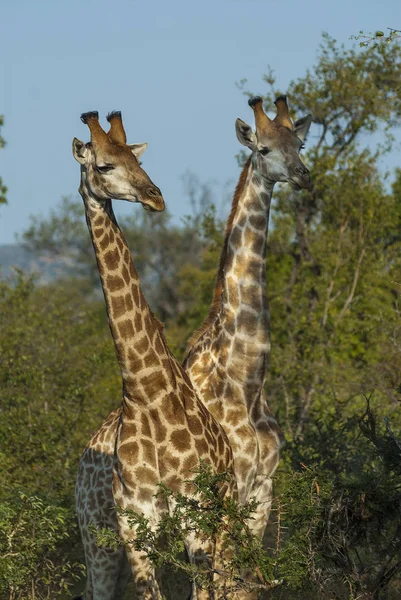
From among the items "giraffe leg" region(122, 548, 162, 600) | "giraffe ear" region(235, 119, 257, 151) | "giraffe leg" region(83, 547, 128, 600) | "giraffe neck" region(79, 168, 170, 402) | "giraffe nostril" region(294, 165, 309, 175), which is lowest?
"giraffe leg" region(83, 547, 128, 600)

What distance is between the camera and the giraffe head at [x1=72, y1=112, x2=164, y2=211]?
308 inches

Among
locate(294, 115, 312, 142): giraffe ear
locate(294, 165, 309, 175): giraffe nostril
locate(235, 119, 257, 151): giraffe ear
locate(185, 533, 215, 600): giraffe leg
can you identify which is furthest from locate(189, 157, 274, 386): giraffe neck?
locate(185, 533, 215, 600): giraffe leg

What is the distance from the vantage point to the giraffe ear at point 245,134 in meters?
10.1

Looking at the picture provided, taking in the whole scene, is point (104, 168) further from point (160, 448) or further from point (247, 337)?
point (247, 337)

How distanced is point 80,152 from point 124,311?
51.5 inches

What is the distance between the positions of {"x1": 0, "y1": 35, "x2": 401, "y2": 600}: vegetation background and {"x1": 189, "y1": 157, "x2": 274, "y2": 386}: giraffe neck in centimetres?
116

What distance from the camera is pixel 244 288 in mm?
9883

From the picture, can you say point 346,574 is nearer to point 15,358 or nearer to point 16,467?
point 16,467

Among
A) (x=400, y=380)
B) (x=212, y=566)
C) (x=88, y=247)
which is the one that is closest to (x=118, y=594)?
(x=212, y=566)

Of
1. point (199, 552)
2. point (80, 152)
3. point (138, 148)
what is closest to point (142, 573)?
point (199, 552)

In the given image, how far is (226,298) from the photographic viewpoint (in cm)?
993

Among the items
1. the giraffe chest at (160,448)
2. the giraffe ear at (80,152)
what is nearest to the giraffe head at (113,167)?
the giraffe ear at (80,152)

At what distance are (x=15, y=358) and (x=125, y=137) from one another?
6.83 meters

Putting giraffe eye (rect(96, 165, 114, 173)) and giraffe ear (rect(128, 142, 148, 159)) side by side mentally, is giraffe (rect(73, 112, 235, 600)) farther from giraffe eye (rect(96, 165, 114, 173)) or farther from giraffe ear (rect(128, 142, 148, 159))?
giraffe ear (rect(128, 142, 148, 159))
